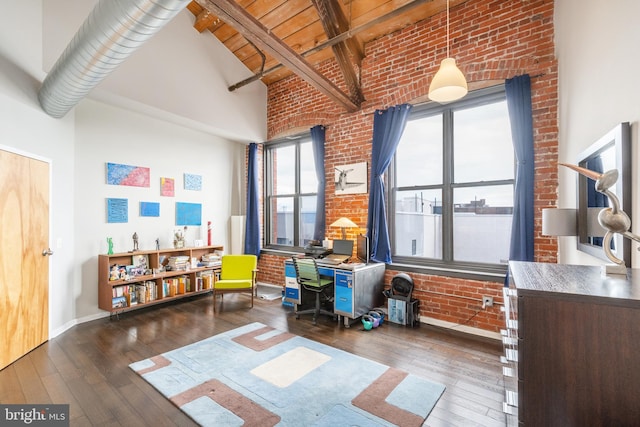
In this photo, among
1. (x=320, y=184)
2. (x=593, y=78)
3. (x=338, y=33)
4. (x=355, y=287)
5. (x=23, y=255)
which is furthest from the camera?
(x=320, y=184)

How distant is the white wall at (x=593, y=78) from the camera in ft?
5.11

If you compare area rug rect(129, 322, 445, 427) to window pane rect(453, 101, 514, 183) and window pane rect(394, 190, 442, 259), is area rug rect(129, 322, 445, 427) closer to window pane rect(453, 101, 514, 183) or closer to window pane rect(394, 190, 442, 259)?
window pane rect(394, 190, 442, 259)

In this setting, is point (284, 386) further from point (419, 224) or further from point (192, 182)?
point (192, 182)

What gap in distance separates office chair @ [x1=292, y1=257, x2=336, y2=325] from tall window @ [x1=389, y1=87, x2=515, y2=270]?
48.4 inches

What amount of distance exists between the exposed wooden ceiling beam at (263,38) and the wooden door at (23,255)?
2.61 meters

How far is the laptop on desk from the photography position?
14.8 ft

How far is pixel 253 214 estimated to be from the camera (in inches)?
242

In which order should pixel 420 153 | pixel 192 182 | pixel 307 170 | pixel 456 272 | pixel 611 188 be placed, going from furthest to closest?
1. pixel 307 170
2. pixel 192 182
3. pixel 420 153
4. pixel 456 272
5. pixel 611 188

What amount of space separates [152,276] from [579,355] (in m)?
5.00

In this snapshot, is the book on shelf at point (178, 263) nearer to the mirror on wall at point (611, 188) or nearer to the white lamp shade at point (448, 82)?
the white lamp shade at point (448, 82)

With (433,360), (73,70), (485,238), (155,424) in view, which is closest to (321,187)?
(485,238)

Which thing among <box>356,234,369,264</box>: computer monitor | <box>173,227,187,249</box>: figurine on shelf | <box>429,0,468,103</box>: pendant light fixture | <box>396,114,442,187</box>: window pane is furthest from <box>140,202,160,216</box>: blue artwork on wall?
<box>429,0,468,103</box>: pendant light fixture

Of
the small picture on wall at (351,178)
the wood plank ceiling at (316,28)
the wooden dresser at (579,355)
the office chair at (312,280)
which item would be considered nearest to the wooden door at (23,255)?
Answer: the wood plank ceiling at (316,28)

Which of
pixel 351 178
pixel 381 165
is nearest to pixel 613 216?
Answer: pixel 381 165
